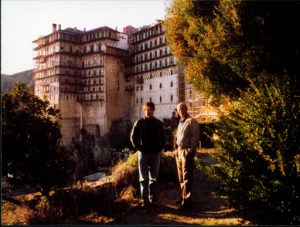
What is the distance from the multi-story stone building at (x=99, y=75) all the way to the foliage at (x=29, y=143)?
54.4m

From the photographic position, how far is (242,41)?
12859 millimetres

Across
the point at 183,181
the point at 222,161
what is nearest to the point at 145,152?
the point at 183,181

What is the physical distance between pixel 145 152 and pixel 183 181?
3.92 ft

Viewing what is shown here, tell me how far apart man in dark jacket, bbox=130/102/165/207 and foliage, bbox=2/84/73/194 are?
3.05 metres

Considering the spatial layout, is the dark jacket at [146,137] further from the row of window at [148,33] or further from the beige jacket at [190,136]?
the row of window at [148,33]

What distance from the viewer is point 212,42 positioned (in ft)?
45.0

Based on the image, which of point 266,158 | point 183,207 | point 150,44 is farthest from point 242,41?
point 150,44

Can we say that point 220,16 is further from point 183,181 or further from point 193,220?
point 193,220

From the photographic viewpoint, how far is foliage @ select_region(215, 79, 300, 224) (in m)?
5.91

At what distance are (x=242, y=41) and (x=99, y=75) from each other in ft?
188

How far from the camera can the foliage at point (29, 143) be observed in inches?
335

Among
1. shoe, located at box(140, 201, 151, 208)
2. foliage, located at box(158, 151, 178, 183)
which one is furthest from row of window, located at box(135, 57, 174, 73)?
shoe, located at box(140, 201, 151, 208)

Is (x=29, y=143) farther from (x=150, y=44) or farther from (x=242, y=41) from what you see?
(x=150, y=44)

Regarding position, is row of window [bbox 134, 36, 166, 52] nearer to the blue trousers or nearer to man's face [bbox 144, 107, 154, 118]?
man's face [bbox 144, 107, 154, 118]
